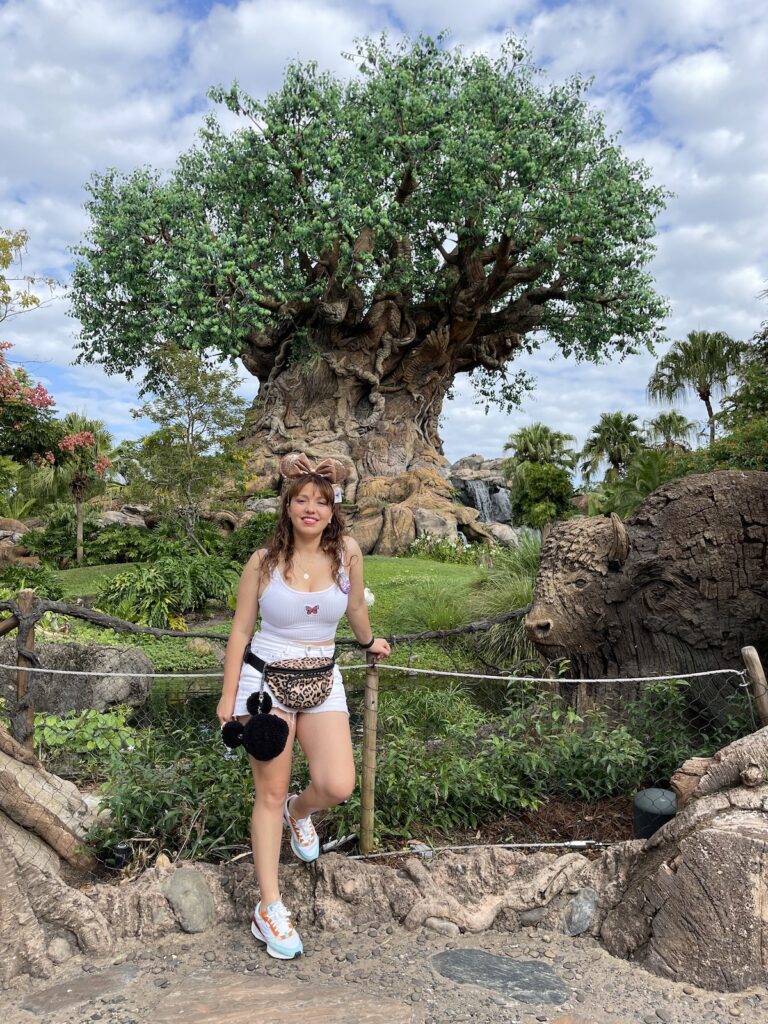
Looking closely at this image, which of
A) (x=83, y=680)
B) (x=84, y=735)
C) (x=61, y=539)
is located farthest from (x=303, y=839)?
(x=61, y=539)

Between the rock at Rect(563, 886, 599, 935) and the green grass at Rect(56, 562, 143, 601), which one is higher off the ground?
the green grass at Rect(56, 562, 143, 601)

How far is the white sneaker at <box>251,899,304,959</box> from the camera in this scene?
2.90 metres

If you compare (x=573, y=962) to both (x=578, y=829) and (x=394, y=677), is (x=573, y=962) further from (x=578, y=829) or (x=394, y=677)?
(x=394, y=677)

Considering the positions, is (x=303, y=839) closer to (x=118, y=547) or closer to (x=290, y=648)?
(x=290, y=648)

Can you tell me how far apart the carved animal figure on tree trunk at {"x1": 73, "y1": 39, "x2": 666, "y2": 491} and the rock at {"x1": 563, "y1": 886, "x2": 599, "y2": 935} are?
1518 centimetres

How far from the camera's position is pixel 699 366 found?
35.0 meters

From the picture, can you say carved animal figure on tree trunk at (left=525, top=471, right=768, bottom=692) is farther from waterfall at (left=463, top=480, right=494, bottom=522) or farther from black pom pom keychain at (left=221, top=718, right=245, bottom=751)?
waterfall at (left=463, top=480, right=494, bottom=522)

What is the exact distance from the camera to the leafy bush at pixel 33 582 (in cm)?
1209

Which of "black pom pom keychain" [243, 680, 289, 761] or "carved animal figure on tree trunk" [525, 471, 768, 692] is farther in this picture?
"carved animal figure on tree trunk" [525, 471, 768, 692]

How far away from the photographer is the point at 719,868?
2734 mm

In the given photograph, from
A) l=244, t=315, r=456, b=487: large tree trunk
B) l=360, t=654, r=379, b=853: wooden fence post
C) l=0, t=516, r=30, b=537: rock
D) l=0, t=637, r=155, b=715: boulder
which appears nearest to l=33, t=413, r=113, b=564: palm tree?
l=0, t=516, r=30, b=537: rock

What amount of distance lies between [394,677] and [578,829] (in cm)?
520

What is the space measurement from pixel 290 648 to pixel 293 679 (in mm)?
115

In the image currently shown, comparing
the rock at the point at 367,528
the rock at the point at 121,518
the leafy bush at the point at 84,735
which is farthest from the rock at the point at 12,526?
the leafy bush at the point at 84,735
